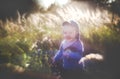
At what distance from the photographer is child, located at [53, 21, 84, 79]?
6.94ft

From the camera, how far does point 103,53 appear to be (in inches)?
84.0

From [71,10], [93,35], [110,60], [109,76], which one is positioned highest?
[71,10]

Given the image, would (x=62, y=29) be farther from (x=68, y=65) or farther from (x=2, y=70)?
(x=2, y=70)

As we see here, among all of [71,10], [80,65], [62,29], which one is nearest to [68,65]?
[80,65]

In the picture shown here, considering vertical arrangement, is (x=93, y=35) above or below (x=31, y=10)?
below

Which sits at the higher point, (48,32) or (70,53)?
(48,32)

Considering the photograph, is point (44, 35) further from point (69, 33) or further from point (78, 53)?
point (78, 53)

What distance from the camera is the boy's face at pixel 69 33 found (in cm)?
213

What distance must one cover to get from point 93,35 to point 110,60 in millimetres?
254

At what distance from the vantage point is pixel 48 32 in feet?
7.05

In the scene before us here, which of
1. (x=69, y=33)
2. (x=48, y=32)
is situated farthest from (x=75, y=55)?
(x=48, y=32)

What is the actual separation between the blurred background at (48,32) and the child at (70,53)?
42mm

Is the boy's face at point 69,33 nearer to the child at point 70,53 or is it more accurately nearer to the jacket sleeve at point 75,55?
the child at point 70,53

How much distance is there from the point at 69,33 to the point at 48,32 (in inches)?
7.0
